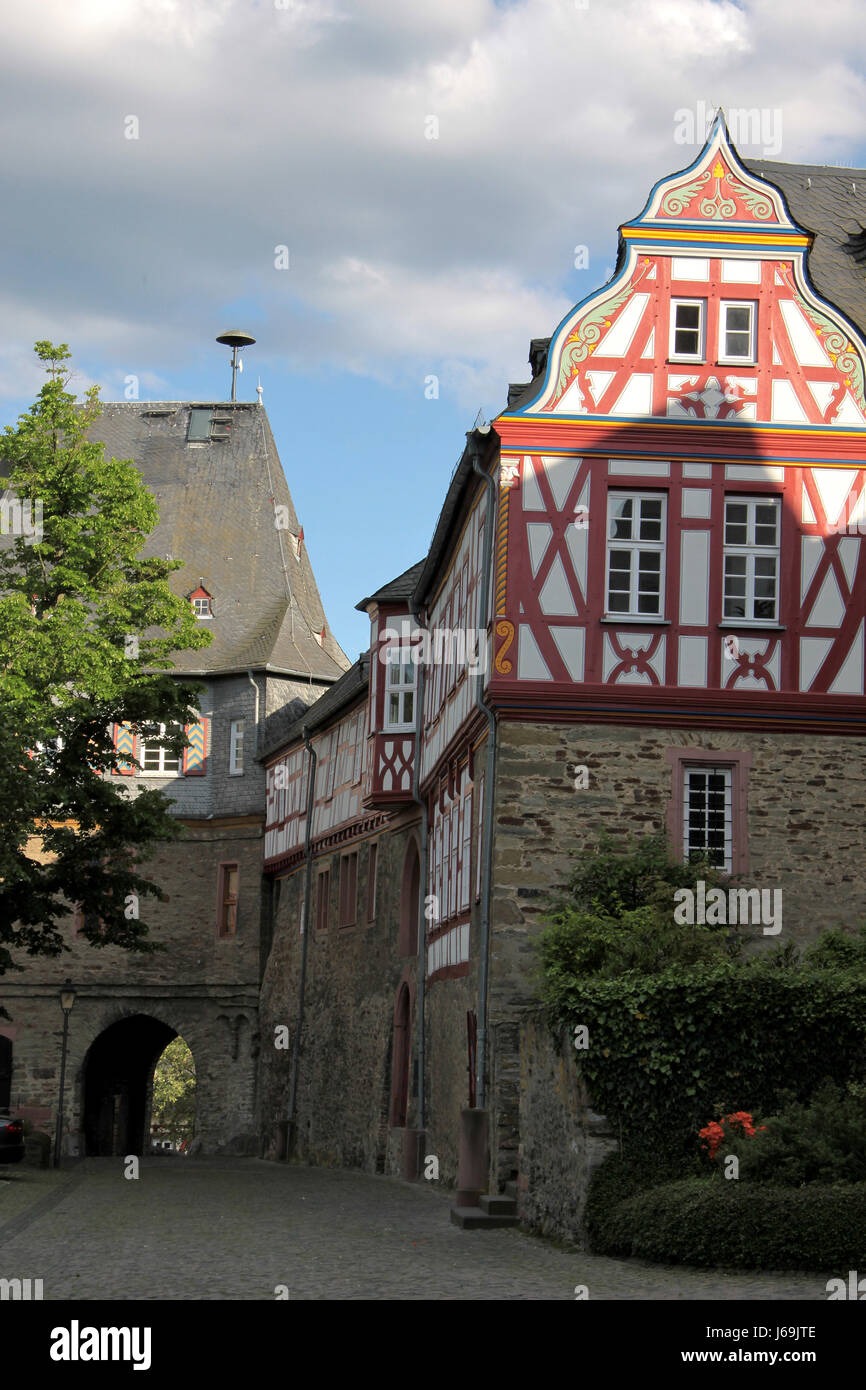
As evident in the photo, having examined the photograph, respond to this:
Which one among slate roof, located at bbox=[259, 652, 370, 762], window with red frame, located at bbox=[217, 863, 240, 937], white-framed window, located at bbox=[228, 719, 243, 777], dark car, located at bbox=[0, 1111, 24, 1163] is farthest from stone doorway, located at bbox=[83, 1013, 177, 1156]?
dark car, located at bbox=[0, 1111, 24, 1163]

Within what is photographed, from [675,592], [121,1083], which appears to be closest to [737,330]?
[675,592]

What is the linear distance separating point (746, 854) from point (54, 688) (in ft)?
33.9

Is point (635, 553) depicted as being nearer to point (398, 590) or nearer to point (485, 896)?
point (485, 896)

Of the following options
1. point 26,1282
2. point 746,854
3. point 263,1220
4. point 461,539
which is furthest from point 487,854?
point 26,1282

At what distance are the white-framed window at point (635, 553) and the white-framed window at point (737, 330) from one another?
5.83 feet

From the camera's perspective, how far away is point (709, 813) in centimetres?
1831

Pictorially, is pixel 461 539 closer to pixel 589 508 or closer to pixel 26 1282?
pixel 589 508

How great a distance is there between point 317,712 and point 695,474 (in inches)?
679

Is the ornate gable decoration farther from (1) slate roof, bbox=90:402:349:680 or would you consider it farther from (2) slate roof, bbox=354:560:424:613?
(1) slate roof, bbox=90:402:349:680

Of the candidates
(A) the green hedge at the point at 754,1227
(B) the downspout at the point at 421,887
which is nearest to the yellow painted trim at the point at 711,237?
(B) the downspout at the point at 421,887

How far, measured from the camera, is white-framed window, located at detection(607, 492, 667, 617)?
60.6ft

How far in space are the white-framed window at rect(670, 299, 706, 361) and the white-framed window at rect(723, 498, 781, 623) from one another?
5.37 feet

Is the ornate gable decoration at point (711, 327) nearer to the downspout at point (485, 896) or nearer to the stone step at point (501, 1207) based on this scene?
the downspout at point (485, 896)

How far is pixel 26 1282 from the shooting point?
10.6m
